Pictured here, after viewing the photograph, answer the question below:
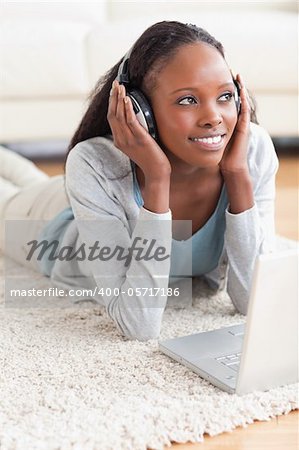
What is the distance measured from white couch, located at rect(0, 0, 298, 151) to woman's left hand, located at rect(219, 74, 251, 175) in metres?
1.46

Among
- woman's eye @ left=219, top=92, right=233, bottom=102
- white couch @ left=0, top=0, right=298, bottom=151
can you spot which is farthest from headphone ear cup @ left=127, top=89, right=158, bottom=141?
white couch @ left=0, top=0, right=298, bottom=151

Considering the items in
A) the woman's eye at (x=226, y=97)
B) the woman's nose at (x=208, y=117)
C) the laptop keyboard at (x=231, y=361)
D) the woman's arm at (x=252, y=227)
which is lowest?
the laptop keyboard at (x=231, y=361)

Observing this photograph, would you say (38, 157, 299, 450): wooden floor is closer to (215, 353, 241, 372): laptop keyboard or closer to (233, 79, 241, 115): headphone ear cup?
(215, 353, 241, 372): laptop keyboard

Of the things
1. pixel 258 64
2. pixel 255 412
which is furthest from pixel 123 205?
pixel 258 64

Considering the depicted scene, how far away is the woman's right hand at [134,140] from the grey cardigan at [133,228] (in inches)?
2.9

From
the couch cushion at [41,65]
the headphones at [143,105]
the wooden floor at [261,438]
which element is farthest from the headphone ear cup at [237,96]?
the couch cushion at [41,65]

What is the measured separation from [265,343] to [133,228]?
43 centimetres

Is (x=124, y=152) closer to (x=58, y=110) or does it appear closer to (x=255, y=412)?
(x=255, y=412)

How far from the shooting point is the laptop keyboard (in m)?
1.30

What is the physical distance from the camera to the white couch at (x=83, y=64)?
9.48ft

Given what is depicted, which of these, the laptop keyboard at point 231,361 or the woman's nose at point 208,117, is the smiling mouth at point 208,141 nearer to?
the woman's nose at point 208,117

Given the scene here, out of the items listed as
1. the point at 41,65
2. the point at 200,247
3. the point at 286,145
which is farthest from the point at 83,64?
the point at 200,247

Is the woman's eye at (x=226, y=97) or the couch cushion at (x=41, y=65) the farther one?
the couch cushion at (x=41, y=65)

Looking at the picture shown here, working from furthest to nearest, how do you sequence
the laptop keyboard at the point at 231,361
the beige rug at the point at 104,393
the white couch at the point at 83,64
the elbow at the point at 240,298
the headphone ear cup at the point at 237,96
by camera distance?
Answer: the white couch at the point at 83,64, the elbow at the point at 240,298, the headphone ear cup at the point at 237,96, the laptop keyboard at the point at 231,361, the beige rug at the point at 104,393
